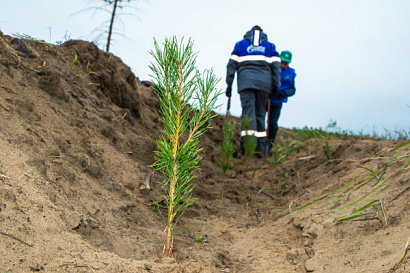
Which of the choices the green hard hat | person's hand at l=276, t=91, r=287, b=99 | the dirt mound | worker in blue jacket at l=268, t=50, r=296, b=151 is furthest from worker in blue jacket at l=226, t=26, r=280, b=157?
the dirt mound

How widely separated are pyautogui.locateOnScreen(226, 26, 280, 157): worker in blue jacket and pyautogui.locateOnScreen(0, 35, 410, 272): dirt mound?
2.79 m

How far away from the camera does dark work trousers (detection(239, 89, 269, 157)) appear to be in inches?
286

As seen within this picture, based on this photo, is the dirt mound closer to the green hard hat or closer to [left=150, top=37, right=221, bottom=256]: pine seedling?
[left=150, top=37, right=221, bottom=256]: pine seedling

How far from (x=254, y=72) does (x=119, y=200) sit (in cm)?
511

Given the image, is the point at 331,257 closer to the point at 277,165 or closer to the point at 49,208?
the point at 49,208

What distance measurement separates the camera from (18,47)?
3729 millimetres

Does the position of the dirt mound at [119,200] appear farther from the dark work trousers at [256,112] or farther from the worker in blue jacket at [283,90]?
the worker in blue jacket at [283,90]

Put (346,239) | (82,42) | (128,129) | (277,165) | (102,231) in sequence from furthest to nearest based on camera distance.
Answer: (277,165), (82,42), (128,129), (346,239), (102,231)

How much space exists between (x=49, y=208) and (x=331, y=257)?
5.94ft

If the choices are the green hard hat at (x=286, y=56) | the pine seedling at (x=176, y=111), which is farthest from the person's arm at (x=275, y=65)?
the pine seedling at (x=176, y=111)

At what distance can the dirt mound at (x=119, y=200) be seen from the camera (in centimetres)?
193

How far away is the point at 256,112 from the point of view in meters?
7.70

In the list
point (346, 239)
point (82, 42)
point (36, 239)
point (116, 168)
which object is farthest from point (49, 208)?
point (82, 42)

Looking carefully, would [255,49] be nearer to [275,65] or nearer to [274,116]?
[275,65]
